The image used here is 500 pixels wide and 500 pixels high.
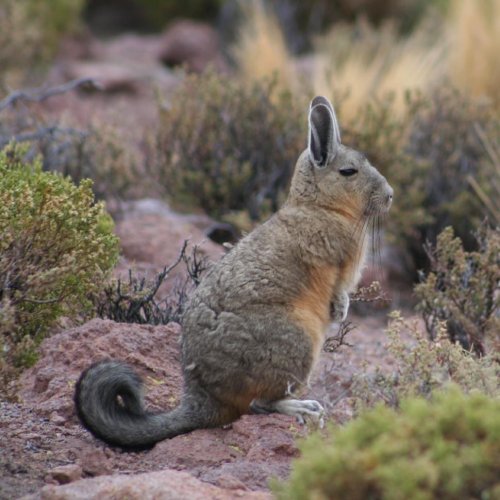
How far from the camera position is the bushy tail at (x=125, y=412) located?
→ 4738 millimetres

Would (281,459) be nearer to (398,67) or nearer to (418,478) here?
(418,478)

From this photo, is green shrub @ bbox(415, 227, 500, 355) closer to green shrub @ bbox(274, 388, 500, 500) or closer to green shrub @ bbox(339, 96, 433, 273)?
green shrub @ bbox(274, 388, 500, 500)

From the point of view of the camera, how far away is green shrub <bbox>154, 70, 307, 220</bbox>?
10.1m

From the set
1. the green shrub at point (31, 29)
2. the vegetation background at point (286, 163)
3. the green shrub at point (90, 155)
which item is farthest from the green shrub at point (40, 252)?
the green shrub at point (31, 29)

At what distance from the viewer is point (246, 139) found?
→ 10.3 metres

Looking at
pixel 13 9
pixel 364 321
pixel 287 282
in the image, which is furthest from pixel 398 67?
pixel 287 282

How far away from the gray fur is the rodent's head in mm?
76

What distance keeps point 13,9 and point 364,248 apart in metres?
10.2

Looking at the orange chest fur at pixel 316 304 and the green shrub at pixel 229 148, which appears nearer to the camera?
the orange chest fur at pixel 316 304

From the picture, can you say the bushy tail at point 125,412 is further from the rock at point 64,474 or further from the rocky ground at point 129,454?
the rock at point 64,474

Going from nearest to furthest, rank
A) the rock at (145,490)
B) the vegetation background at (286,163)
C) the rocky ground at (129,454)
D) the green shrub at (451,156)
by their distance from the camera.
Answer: the rock at (145,490) < the rocky ground at (129,454) < the vegetation background at (286,163) < the green shrub at (451,156)

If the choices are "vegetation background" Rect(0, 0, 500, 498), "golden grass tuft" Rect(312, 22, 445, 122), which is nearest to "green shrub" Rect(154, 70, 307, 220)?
"vegetation background" Rect(0, 0, 500, 498)

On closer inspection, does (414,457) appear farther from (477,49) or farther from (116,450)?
(477,49)

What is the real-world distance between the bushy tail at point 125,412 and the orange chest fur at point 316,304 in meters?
0.59
